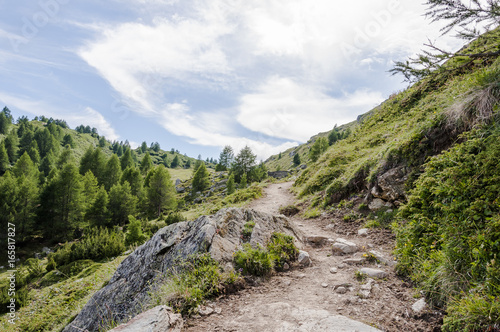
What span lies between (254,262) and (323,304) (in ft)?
5.96

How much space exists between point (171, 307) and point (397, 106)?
1813 cm

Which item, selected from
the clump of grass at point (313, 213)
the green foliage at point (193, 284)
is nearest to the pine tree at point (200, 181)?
the clump of grass at point (313, 213)

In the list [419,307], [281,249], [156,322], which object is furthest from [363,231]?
[156,322]

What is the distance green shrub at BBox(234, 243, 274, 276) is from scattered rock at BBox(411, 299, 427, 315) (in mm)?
2837

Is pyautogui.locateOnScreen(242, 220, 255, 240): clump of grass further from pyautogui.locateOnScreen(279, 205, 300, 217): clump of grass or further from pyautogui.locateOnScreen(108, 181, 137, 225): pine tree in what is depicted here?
pyautogui.locateOnScreen(108, 181, 137, 225): pine tree

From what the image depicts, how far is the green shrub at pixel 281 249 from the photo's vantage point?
5.82 metres

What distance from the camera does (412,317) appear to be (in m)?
3.36

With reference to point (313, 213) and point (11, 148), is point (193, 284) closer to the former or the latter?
point (313, 213)

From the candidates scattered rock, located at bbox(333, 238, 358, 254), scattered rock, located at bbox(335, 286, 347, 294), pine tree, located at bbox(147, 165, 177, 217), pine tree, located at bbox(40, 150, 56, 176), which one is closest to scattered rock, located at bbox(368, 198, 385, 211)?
scattered rock, located at bbox(333, 238, 358, 254)

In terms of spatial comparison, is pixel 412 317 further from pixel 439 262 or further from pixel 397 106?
pixel 397 106

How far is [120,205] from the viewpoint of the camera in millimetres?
44719

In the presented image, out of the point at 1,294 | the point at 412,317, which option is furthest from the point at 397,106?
the point at 1,294

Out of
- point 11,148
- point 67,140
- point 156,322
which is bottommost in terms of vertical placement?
point 156,322

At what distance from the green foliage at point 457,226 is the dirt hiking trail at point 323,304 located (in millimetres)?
508
